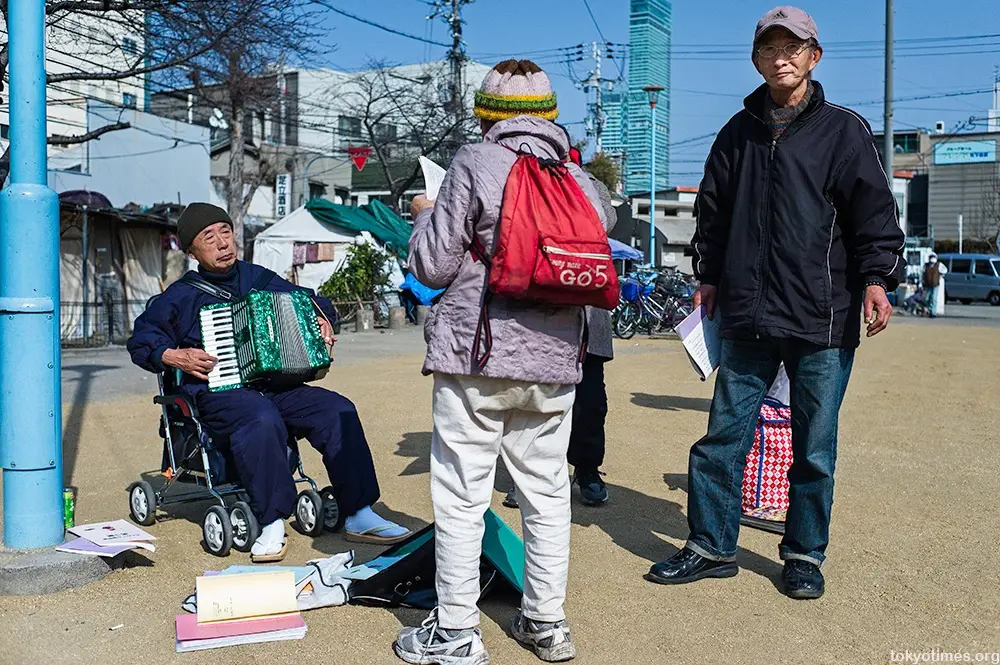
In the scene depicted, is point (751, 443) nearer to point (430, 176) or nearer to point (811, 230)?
point (811, 230)

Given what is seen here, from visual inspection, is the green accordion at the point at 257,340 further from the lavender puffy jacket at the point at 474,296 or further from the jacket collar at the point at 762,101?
the jacket collar at the point at 762,101

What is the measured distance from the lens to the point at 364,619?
11.5 ft

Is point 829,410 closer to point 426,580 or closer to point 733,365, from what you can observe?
point 733,365

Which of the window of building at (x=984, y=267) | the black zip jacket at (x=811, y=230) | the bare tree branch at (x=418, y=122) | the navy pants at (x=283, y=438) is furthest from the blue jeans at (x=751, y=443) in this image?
the window of building at (x=984, y=267)

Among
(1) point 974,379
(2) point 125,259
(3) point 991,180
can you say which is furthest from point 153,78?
(3) point 991,180

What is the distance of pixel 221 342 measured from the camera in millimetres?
4637

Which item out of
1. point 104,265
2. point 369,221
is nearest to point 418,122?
point 369,221

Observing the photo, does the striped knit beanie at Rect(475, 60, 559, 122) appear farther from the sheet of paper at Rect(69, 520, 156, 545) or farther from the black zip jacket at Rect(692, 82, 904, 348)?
the sheet of paper at Rect(69, 520, 156, 545)

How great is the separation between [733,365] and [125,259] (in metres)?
17.6

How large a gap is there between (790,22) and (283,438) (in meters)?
2.80

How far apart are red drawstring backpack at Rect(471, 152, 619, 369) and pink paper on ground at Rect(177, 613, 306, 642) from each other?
120cm

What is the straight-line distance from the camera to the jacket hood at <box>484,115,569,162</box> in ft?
10.2

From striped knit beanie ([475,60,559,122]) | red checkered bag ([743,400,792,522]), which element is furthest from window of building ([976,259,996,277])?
striped knit beanie ([475,60,559,122])

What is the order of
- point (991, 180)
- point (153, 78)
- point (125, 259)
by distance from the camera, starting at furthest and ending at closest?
point (991, 180)
point (125, 259)
point (153, 78)
